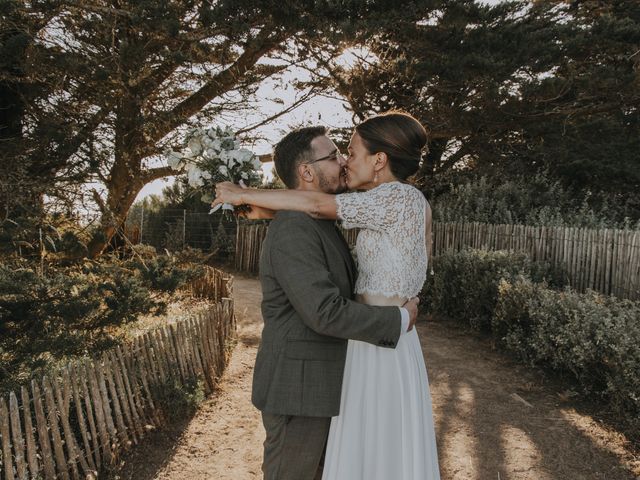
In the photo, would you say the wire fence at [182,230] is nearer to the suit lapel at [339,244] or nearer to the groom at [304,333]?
the suit lapel at [339,244]

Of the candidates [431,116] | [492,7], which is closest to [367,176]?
[492,7]

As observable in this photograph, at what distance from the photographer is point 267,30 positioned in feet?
24.5

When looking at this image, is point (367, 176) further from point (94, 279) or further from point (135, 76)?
point (135, 76)

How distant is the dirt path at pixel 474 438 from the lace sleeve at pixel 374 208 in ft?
9.68

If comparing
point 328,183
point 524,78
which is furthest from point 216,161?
point 524,78

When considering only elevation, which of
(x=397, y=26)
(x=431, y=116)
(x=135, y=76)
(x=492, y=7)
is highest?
(x=492, y=7)

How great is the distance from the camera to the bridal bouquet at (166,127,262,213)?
8.80 feet

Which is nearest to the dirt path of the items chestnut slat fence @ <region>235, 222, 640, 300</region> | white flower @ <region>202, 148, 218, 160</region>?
white flower @ <region>202, 148, 218, 160</region>

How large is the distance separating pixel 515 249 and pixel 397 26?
4.88m

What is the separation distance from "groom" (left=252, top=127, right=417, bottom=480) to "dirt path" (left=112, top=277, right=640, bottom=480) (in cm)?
238

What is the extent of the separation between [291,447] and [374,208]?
1.07 m

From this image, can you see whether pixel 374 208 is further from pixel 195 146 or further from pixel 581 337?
pixel 581 337

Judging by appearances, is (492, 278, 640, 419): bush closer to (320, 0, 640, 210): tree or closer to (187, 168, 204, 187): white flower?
(320, 0, 640, 210): tree

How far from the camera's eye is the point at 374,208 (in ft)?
6.95
